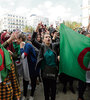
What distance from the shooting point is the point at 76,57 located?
100 inches

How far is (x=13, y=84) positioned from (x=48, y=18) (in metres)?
159

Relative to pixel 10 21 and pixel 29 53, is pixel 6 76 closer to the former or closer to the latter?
pixel 29 53

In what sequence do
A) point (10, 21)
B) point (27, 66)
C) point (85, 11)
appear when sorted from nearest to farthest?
point (27, 66) < point (85, 11) < point (10, 21)

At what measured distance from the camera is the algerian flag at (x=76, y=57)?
2.54 metres

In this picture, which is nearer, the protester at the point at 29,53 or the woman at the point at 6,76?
the woman at the point at 6,76

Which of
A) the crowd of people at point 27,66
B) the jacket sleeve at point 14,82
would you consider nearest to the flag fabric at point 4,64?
the crowd of people at point 27,66

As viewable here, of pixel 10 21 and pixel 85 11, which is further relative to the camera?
pixel 10 21

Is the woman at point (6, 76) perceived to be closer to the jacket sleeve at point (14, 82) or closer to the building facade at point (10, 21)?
the jacket sleeve at point (14, 82)

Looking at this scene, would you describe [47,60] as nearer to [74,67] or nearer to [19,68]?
[74,67]

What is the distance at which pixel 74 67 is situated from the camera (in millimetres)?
2559

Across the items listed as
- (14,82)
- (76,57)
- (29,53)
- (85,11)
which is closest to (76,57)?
(76,57)

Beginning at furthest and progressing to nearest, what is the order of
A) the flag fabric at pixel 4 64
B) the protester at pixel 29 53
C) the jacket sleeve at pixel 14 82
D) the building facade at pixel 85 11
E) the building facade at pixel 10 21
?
1. the building facade at pixel 10 21
2. the building facade at pixel 85 11
3. the protester at pixel 29 53
4. the jacket sleeve at pixel 14 82
5. the flag fabric at pixel 4 64

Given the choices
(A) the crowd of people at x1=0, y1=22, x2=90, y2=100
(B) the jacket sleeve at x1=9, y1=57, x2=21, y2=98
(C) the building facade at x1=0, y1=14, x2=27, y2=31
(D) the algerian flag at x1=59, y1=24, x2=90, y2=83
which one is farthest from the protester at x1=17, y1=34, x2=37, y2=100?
(C) the building facade at x1=0, y1=14, x2=27, y2=31

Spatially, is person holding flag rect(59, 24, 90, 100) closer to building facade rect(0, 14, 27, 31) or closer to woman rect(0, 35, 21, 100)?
woman rect(0, 35, 21, 100)
